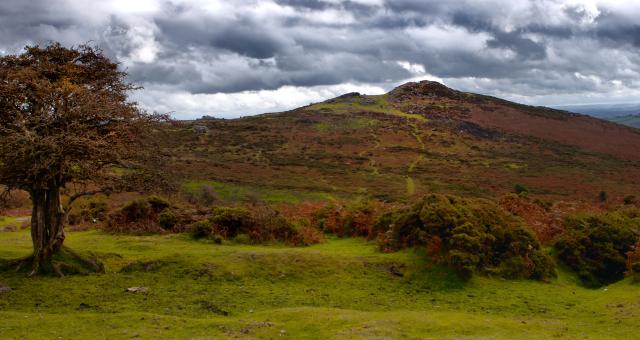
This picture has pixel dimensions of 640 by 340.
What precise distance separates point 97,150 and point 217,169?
62.0m

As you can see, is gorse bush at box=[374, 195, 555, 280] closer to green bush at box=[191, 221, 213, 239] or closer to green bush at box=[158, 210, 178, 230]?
green bush at box=[191, 221, 213, 239]

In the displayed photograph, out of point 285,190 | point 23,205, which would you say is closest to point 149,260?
point 23,205

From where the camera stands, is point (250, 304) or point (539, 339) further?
point (250, 304)

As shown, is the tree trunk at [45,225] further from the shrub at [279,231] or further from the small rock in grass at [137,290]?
the shrub at [279,231]

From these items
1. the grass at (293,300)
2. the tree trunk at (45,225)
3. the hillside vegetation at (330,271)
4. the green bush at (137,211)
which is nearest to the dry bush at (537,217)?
the hillside vegetation at (330,271)

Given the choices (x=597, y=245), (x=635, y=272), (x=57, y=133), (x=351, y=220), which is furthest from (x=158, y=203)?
(x=635, y=272)

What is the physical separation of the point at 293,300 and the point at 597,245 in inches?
442

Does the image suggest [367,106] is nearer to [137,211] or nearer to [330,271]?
[137,211]

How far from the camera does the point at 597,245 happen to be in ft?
60.1

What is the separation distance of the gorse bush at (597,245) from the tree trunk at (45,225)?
17.4m

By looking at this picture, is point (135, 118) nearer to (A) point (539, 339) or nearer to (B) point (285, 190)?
(A) point (539, 339)

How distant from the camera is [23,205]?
131ft

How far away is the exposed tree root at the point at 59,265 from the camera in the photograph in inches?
637

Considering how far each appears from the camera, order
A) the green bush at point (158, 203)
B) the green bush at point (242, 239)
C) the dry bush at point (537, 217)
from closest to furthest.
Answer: the dry bush at point (537, 217) → the green bush at point (242, 239) → the green bush at point (158, 203)
